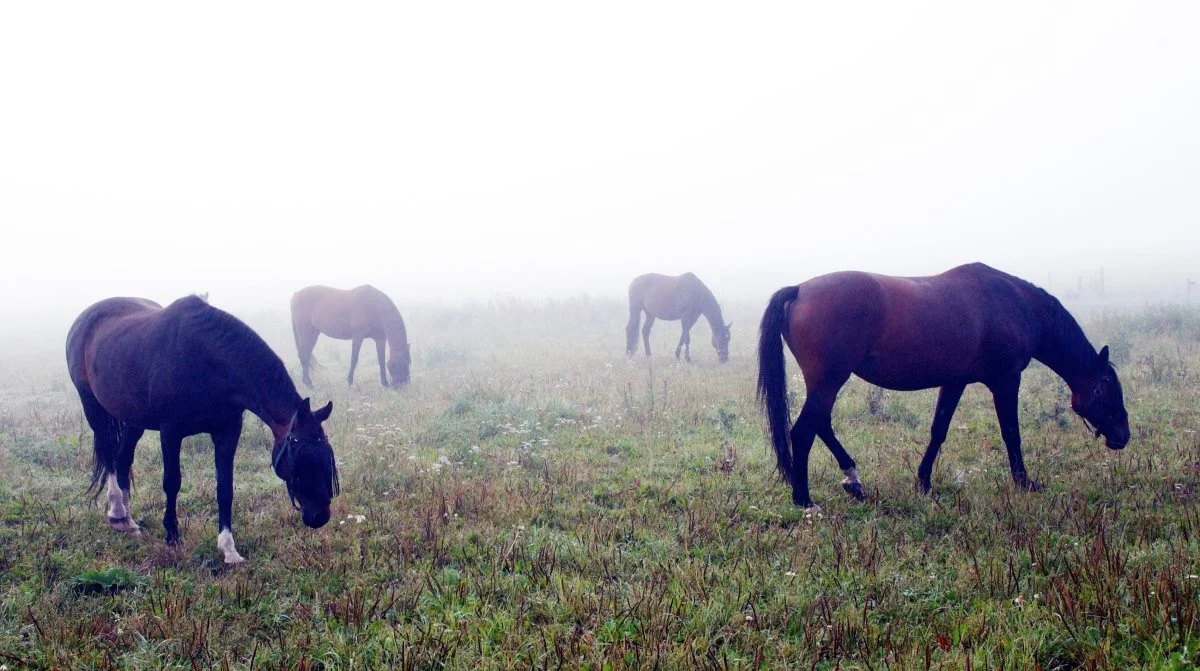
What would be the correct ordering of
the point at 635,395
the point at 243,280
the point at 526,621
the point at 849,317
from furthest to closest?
the point at 243,280
the point at 635,395
the point at 849,317
the point at 526,621

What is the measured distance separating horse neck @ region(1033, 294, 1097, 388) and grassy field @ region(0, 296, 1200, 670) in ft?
2.91

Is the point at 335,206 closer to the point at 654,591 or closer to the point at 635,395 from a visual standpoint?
the point at 635,395

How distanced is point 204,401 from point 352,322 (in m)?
10.3

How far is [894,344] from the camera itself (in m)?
5.81

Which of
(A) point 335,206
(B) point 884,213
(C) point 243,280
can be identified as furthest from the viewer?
(B) point 884,213

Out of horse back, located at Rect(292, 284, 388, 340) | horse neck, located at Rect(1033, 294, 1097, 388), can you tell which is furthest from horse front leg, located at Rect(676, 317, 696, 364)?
horse neck, located at Rect(1033, 294, 1097, 388)

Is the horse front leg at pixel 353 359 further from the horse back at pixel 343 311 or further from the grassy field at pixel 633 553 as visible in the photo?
the grassy field at pixel 633 553

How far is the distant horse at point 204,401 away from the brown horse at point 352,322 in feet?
27.7

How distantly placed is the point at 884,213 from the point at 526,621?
4812 inches

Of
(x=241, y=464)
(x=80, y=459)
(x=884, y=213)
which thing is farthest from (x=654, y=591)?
(x=884, y=213)

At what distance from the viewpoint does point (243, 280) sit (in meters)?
67.8

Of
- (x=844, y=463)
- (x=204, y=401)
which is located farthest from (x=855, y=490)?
(x=204, y=401)

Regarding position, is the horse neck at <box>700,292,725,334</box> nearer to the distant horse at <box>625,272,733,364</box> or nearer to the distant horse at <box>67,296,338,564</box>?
the distant horse at <box>625,272,733,364</box>

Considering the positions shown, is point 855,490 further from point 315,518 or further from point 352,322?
point 352,322
